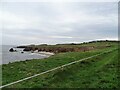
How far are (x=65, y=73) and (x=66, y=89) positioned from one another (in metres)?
5.82

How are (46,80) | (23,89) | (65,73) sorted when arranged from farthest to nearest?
(65,73) → (46,80) → (23,89)

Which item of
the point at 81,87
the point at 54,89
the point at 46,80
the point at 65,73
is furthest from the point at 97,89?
the point at 65,73

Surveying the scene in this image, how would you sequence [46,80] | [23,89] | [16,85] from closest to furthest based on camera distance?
1. [23,89]
2. [16,85]
3. [46,80]

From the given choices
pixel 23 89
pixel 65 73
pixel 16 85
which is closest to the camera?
pixel 23 89

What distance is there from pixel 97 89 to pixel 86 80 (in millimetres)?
2672

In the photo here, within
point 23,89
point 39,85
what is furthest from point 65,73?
point 23,89

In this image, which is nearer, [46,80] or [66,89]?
[66,89]

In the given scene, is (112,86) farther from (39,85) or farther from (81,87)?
(39,85)

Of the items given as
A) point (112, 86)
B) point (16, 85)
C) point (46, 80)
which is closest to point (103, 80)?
point (112, 86)

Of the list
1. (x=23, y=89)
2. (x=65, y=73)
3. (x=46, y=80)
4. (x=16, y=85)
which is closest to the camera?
(x=23, y=89)

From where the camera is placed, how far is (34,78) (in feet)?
54.3

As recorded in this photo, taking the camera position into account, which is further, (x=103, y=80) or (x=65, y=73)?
(x=65, y=73)

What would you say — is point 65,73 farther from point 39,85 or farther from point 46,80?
point 39,85

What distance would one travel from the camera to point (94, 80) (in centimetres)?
1634
